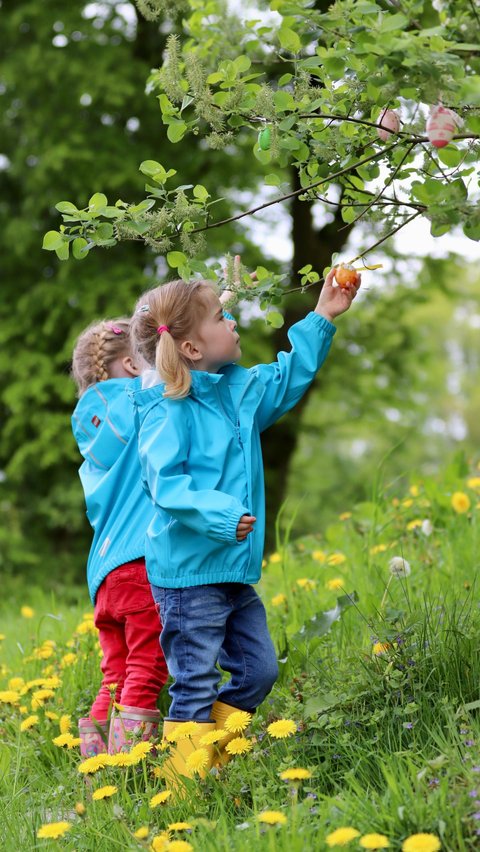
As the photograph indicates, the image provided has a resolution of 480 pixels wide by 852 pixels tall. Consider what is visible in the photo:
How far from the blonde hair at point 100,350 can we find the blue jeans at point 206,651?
960mm

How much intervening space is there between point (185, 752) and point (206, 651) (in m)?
0.26

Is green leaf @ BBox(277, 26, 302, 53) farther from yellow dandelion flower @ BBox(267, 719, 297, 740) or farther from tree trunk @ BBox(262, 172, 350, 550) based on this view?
tree trunk @ BBox(262, 172, 350, 550)

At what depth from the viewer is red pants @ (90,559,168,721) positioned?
8.91ft

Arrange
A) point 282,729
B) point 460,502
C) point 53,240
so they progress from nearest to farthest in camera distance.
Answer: point 282,729 < point 53,240 < point 460,502

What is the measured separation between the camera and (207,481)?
240 centimetres

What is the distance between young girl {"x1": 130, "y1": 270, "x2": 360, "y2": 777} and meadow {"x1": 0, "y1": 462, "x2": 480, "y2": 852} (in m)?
0.15

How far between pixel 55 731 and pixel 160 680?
1.38 ft

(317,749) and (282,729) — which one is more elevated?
(282,729)

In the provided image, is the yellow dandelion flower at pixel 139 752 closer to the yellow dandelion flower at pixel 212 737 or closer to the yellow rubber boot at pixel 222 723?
the yellow dandelion flower at pixel 212 737

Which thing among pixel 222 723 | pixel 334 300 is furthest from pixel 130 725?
pixel 334 300

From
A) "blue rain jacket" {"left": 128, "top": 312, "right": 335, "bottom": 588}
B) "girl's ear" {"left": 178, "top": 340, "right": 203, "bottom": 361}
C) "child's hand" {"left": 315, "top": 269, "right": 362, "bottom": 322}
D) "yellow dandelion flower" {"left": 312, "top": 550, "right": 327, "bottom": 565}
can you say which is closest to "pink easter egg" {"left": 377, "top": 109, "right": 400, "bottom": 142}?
"child's hand" {"left": 315, "top": 269, "right": 362, "bottom": 322}

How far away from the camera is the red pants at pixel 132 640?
2.71 m

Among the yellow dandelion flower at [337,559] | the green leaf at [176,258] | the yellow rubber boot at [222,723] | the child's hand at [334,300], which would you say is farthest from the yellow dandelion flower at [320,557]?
the green leaf at [176,258]

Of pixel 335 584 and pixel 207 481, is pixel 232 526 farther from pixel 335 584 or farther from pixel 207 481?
pixel 335 584
